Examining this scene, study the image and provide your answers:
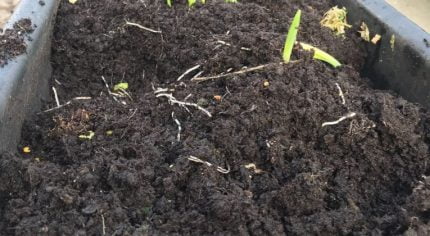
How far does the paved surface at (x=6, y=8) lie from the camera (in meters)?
2.70

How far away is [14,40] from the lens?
59.5 inches

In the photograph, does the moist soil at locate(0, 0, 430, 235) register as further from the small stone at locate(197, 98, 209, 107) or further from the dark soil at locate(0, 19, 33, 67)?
the dark soil at locate(0, 19, 33, 67)

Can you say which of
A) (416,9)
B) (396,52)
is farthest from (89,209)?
(416,9)

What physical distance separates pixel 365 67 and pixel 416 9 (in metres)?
1.39

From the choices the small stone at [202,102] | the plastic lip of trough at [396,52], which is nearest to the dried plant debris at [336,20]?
the plastic lip of trough at [396,52]

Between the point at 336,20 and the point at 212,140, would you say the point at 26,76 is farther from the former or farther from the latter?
the point at 336,20

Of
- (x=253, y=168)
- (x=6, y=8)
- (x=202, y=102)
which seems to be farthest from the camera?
(x=6, y=8)

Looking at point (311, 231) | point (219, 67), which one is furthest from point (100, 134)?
point (311, 231)

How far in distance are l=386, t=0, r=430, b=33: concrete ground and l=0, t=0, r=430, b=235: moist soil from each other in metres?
1.29

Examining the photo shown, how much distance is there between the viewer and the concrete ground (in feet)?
9.60

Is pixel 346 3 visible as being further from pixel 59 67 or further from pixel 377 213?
pixel 59 67

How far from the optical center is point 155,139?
1.35 meters

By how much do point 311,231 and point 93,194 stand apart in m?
0.50

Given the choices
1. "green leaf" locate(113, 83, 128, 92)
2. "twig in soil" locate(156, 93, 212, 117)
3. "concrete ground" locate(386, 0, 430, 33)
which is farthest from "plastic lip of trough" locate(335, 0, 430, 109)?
"concrete ground" locate(386, 0, 430, 33)
